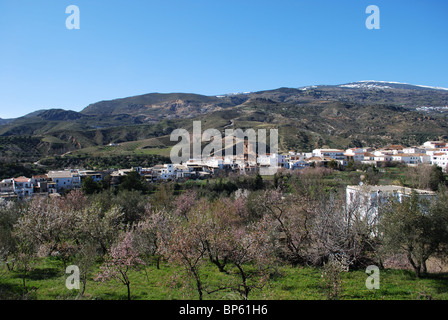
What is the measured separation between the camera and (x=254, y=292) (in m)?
11.4

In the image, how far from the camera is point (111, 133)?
105 metres

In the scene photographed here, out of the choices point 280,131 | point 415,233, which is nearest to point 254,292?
point 415,233

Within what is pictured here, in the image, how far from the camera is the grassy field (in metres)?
11.1

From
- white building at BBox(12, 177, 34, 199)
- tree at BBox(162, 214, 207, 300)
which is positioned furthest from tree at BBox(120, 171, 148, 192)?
tree at BBox(162, 214, 207, 300)

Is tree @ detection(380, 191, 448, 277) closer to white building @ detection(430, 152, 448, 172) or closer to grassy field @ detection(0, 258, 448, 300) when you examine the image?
grassy field @ detection(0, 258, 448, 300)

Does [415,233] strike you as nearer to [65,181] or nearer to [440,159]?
[65,181]

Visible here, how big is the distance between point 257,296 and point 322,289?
293 centimetres

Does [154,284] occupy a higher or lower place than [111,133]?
lower

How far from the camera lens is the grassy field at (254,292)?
11055mm

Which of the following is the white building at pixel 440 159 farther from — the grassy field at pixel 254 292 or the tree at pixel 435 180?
the grassy field at pixel 254 292

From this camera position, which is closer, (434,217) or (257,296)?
(257,296)
